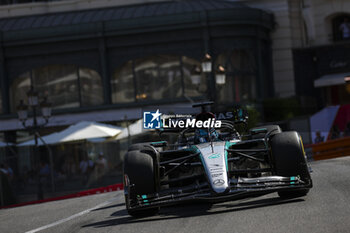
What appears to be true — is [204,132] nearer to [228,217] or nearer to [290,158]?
[290,158]

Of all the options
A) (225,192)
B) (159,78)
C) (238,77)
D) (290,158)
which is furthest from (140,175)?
(159,78)

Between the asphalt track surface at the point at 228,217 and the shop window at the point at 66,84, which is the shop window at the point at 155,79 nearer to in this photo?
the shop window at the point at 66,84

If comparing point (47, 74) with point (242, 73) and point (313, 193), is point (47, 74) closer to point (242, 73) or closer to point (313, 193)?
point (242, 73)

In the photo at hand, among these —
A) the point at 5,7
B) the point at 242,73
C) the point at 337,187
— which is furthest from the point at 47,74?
the point at 337,187

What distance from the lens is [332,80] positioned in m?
35.6

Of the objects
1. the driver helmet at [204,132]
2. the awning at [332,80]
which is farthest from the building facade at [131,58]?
the driver helmet at [204,132]

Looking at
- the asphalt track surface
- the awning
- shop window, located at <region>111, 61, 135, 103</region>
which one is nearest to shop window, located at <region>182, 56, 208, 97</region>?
shop window, located at <region>111, 61, 135, 103</region>

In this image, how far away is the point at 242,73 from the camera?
34219 millimetres

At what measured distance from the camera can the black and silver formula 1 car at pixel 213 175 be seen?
9.04 m

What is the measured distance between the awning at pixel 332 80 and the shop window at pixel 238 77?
3730 millimetres

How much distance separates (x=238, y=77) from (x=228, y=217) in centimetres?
2611

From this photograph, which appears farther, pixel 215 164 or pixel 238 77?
pixel 238 77

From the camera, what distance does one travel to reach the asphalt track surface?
7.50m

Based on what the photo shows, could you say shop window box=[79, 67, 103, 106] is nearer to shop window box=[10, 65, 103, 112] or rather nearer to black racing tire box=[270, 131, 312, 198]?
shop window box=[10, 65, 103, 112]
